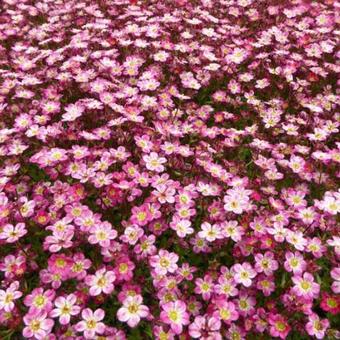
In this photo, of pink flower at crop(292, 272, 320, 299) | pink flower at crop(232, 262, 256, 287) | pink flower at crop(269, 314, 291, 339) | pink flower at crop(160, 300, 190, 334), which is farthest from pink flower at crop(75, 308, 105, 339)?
pink flower at crop(292, 272, 320, 299)

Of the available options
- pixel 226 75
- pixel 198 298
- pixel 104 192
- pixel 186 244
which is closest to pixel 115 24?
pixel 226 75

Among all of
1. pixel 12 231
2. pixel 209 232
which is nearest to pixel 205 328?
pixel 209 232

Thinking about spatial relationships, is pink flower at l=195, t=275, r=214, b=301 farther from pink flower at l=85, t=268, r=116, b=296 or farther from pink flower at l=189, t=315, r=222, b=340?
pink flower at l=85, t=268, r=116, b=296

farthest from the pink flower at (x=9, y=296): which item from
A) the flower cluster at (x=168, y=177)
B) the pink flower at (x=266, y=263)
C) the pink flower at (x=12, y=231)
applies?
Answer: the pink flower at (x=266, y=263)

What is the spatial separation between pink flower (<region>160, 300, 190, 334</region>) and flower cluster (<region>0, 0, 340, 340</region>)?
0.02 metres

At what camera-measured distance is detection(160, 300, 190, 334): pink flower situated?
10.5ft

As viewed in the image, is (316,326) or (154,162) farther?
(154,162)

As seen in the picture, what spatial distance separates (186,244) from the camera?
3.96 meters

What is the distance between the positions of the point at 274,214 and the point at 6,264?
214 cm

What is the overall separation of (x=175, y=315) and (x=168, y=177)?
134 cm

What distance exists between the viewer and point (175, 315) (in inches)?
129

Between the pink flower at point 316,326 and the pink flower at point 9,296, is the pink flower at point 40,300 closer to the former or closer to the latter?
the pink flower at point 9,296

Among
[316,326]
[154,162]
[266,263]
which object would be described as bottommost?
[316,326]

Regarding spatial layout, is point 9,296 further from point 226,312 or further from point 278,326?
point 278,326
